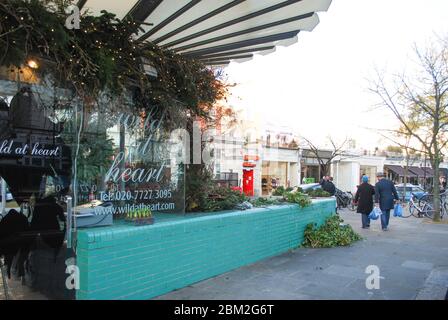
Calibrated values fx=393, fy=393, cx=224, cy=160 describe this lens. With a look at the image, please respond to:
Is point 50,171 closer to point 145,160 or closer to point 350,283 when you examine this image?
point 145,160

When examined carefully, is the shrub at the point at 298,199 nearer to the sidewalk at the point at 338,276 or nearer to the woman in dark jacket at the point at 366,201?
the sidewalk at the point at 338,276

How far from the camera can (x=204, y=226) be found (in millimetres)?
5406

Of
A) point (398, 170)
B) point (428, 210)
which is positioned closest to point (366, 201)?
point (428, 210)

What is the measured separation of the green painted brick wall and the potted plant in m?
0.11

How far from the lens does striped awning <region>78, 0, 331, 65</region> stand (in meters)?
4.73

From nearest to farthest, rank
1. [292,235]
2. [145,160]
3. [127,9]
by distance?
1. [127,9]
2. [145,160]
3. [292,235]

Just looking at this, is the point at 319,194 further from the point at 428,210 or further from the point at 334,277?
the point at 428,210

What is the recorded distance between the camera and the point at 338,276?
19.3 feet

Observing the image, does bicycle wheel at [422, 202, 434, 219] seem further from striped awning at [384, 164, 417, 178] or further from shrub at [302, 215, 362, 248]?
striped awning at [384, 164, 417, 178]

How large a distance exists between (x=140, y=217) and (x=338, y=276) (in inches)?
123

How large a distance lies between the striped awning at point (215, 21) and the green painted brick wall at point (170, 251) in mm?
2562
